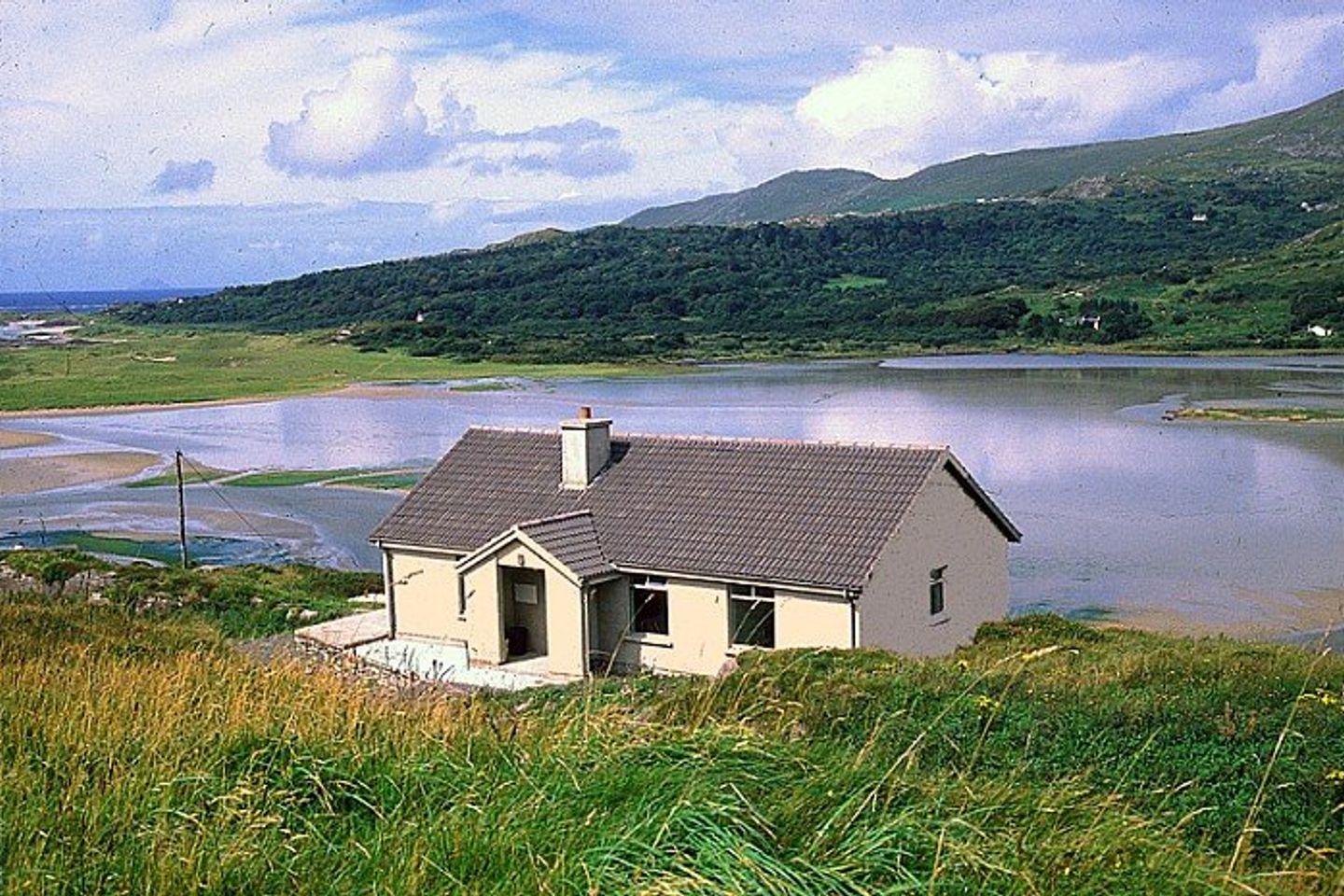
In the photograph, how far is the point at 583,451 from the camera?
76.8ft

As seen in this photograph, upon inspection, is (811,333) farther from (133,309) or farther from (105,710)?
(105,710)

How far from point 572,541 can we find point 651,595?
147 centimetres

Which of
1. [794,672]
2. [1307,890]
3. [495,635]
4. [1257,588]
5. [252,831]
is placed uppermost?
[252,831]

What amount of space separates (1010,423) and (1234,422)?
9795mm

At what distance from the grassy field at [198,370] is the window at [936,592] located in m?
72.3

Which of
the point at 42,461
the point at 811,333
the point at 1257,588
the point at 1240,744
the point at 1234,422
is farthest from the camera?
the point at 811,333

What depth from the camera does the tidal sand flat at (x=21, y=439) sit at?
64938 millimetres

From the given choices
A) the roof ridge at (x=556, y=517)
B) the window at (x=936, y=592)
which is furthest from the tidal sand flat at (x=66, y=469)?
the window at (x=936, y=592)

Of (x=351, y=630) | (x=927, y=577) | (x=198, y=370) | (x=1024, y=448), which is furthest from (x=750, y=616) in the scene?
(x=198, y=370)

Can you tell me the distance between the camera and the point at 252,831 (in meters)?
4.57

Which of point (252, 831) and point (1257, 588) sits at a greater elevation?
point (252, 831)

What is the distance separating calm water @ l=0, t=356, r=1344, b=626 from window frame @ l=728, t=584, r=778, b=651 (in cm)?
1189

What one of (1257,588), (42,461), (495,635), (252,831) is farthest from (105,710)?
(42,461)

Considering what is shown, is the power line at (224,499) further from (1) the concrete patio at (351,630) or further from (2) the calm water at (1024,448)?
(1) the concrete patio at (351,630)
